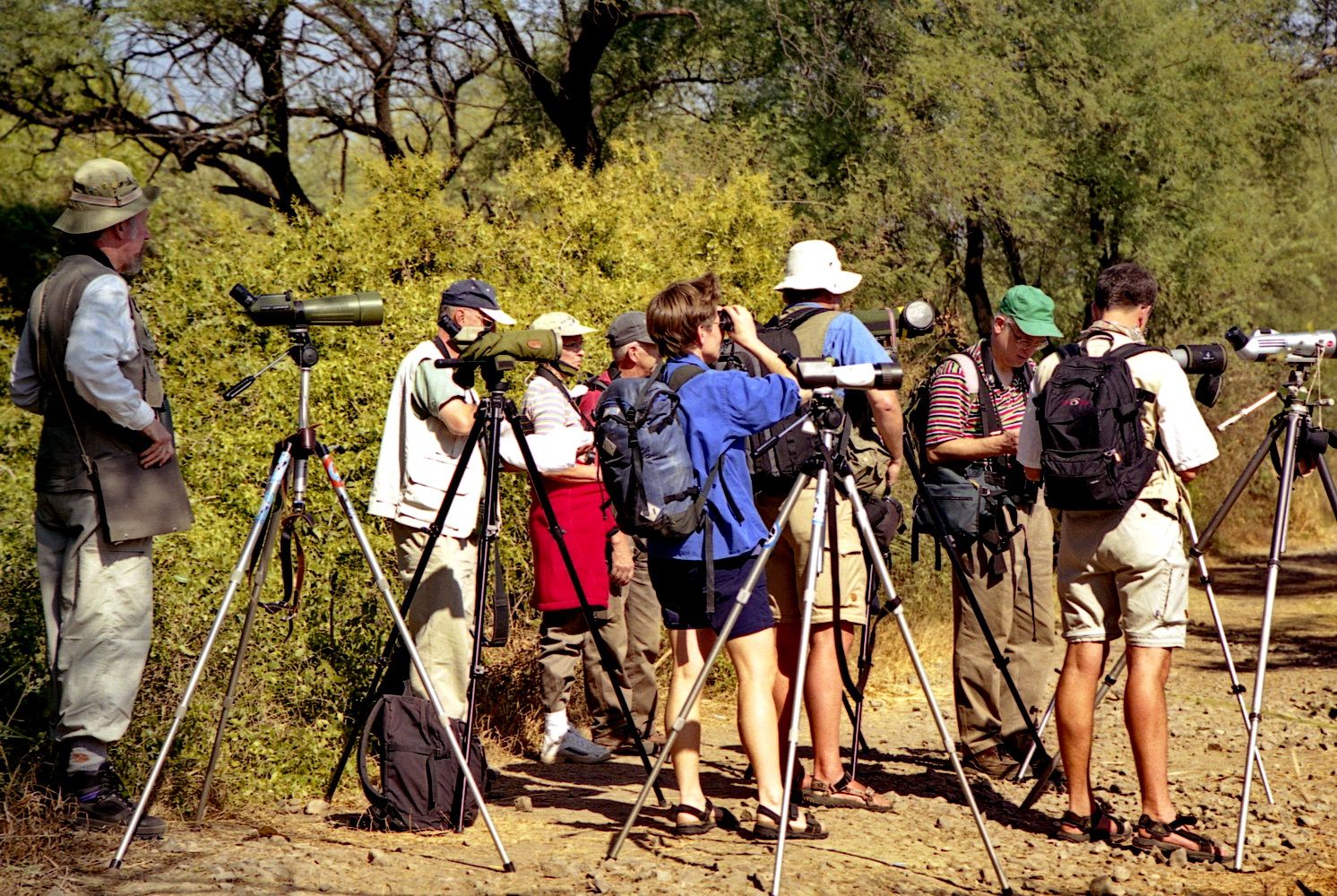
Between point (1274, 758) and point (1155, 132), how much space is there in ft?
26.4

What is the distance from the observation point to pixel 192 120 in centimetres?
1439

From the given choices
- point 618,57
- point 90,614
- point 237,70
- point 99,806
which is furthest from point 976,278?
point 99,806

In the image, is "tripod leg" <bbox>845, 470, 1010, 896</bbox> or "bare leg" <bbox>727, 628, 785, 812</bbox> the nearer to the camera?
"tripod leg" <bbox>845, 470, 1010, 896</bbox>

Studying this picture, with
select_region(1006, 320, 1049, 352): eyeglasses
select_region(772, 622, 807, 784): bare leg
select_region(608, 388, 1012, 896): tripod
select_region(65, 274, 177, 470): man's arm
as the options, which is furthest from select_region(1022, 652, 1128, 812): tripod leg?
select_region(65, 274, 177, 470): man's arm

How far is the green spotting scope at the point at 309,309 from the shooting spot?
498cm

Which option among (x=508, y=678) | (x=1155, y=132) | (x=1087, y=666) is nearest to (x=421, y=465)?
(x=508, y=678)

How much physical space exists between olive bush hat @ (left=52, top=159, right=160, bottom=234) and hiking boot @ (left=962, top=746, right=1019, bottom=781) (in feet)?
13.7

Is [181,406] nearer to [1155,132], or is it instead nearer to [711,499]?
[711,499]

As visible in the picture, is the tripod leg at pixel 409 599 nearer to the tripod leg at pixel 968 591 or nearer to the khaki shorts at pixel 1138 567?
the tripod leg at pixel 968 591

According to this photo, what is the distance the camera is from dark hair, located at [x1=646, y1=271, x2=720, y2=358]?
4.94 m

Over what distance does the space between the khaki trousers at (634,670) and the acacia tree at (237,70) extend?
7.02 meters

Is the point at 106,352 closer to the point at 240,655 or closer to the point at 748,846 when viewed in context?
the point at 240,655

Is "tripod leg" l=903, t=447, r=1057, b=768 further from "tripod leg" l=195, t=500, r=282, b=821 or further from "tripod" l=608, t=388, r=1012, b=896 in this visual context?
"tripod leg" l=195, t=500, r=282, b=821

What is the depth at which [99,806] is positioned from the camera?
4.65 m
